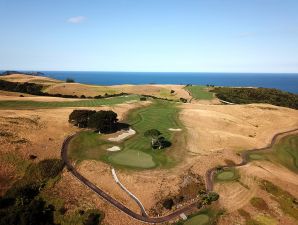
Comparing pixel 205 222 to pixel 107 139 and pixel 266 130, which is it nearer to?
pixel 107 139

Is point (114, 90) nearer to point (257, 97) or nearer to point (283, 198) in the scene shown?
point (257, 97)

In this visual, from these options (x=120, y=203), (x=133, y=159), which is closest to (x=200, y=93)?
(x=133, y=159)

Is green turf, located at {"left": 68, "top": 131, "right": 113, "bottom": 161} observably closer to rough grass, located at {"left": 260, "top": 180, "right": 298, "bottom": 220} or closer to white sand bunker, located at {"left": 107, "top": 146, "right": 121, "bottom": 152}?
white sand bunker, located at {"left": 107, "top": 146, "right": 121, "bottom": 152}

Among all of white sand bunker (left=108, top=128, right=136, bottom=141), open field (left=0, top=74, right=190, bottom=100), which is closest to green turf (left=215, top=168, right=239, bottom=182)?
white sand bunker (left=108, top=128, right=136, bottom=141)

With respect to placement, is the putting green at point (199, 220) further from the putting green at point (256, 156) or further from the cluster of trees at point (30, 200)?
the putting green at point (256, 156)

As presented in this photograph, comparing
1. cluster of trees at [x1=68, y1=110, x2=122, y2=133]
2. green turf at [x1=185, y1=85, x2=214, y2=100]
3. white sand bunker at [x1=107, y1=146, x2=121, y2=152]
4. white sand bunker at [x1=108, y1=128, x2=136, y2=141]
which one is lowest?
white sand bunker at [x1=107, y1=146, x2=121, y2=152]

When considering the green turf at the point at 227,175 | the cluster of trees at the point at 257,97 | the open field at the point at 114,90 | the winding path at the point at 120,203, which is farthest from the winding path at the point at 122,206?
the cluster of trees at the point at 257,97
